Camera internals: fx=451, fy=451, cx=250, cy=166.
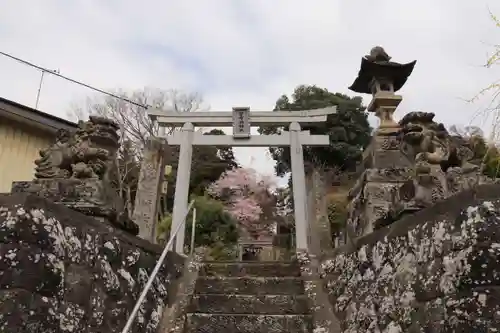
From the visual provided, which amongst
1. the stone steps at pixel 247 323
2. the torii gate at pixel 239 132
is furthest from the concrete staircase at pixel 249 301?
the torii gate at pixel 239 132

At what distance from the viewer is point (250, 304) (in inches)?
191

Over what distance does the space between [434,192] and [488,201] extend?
107cm

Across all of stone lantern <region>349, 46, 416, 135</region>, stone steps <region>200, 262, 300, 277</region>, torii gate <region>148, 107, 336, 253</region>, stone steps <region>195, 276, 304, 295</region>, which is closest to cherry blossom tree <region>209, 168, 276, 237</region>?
stone lantern <region>349, 46, 416, 135</region>

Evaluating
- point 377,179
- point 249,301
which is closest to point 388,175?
point 377,179

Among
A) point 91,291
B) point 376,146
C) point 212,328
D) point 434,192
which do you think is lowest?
point 212,328

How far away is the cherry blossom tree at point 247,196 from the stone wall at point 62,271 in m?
17.0

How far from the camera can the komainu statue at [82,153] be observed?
4035 mm

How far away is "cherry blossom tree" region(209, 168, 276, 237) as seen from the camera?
70.8 ft

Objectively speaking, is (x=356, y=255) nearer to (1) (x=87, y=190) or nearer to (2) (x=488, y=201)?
(2) (x=488, y=201)

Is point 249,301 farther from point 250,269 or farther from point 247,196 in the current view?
point 247,196

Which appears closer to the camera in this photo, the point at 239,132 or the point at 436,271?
the point at 436,271

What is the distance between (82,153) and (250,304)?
7.65ft

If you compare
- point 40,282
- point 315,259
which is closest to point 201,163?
point 315,259

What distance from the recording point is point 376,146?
504cm
